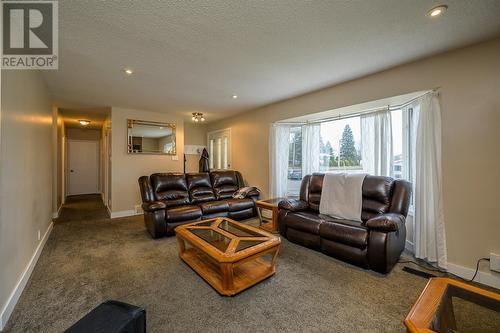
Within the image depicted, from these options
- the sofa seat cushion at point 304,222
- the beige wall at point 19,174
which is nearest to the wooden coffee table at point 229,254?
the sofa seat cushion at point 304,222

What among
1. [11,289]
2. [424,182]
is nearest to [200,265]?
[11,289]

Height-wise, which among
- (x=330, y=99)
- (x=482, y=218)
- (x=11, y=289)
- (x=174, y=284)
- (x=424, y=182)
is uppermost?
(x=330, y=99)

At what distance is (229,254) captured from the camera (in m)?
1.81

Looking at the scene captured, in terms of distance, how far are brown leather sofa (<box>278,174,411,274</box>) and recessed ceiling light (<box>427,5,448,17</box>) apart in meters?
1.74

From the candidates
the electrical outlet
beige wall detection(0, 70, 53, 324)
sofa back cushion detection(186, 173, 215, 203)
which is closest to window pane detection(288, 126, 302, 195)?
sofa back cushion detection(186, 173, 215, 203)

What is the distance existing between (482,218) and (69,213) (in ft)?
22.9

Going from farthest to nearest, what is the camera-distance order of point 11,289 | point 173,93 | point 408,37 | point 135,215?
point 135,215 < point 173,93 < point 408,37 < point 11,289

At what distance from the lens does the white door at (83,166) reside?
6.93 m

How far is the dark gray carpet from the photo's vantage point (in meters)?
1.51

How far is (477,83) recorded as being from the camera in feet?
6.78

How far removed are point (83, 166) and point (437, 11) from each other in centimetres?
915

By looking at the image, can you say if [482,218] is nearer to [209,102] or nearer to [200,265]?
[200,265]

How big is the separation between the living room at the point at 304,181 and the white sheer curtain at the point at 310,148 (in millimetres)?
146

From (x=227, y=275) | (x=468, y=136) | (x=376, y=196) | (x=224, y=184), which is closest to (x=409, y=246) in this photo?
(x=376, y=196)
